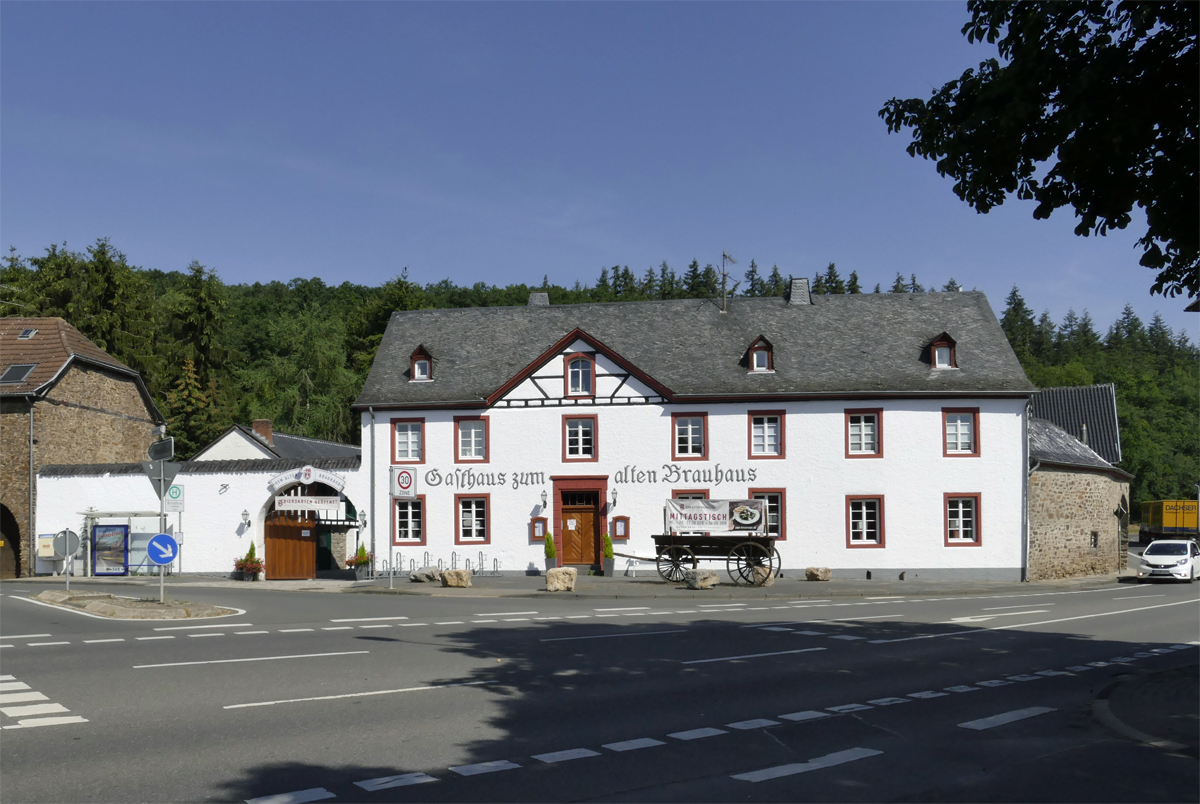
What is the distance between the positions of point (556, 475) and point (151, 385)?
39.1m

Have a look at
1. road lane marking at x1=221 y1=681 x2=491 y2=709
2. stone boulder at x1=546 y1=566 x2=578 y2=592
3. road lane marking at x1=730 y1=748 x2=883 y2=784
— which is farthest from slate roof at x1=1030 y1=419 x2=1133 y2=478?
road lane marking at x1=730 y1=748 x2=883 y2=784

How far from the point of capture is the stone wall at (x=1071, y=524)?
114ft

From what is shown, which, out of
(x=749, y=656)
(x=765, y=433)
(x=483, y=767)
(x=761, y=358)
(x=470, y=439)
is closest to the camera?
(x=483, y=767)

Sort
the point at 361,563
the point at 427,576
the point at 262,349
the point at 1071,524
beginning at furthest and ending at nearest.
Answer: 1. the point at 262,349
2. the point at 1071,524
3. the point at 361,563
4. the point at 427,576

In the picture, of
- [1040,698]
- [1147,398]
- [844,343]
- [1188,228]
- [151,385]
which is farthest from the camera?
[1147,398]

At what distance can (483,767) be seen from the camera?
7.84m

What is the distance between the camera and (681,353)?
3750 centimetres

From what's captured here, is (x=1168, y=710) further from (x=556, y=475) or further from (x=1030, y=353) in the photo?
(x=1030, y=353)

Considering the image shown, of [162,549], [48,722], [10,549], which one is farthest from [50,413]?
[48,722]

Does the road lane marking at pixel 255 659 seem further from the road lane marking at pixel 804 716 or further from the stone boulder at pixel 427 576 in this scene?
the stone boulder at pixel 427 576

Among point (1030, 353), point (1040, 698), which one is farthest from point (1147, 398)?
point (1040, 698)

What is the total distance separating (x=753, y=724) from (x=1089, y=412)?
58.3m

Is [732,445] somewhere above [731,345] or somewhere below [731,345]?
below

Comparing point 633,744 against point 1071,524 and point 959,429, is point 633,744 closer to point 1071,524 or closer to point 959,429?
point 959,429
